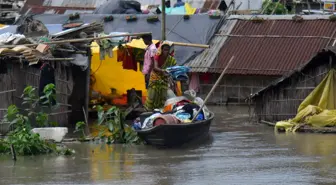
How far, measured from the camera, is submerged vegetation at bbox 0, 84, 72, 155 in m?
12.3

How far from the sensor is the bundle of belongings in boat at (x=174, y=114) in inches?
507

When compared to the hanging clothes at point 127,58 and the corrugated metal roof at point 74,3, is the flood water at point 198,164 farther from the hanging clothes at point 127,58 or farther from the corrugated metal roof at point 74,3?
the corrugated metal roof at point 74,3

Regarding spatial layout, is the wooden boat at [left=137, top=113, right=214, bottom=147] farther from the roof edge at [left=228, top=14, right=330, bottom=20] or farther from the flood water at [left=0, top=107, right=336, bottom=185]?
the roof edge at [left=228, top=14, right=330, bottom=20]

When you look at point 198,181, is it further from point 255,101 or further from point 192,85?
point 192,85

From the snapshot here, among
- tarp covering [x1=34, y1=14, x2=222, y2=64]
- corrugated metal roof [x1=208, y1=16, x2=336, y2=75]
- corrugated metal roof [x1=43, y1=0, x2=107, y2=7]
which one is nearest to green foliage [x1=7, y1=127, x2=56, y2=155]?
corrugated metal roof [x1=208, y1=16, x2=336, y2=75]

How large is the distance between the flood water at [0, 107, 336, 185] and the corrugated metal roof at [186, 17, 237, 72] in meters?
7.27

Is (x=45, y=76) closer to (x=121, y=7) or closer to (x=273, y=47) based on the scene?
(x=273, y=47)

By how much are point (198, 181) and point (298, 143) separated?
3.78 meters

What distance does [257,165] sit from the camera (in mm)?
Answer: 11352

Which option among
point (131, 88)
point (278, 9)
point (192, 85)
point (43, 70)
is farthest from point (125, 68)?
point (278, 9)

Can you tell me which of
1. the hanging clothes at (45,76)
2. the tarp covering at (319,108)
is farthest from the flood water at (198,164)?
the hanging clothes at (45,76)

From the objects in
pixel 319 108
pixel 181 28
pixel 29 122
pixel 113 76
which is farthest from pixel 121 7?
pixel 29 122

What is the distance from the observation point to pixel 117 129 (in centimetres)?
1380

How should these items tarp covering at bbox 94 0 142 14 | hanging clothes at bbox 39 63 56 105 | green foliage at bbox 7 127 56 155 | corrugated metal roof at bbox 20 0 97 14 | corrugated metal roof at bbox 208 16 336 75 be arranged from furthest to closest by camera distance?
corrugated metal roof at bbox 20 0 97 14, tarp covering at bbox 94 0 142 14, corrugated metal roof at bbox 208 16 336 75, hanging clothes at bbox 39 63 56 105, green foliage at bbox 7 127 56 155
